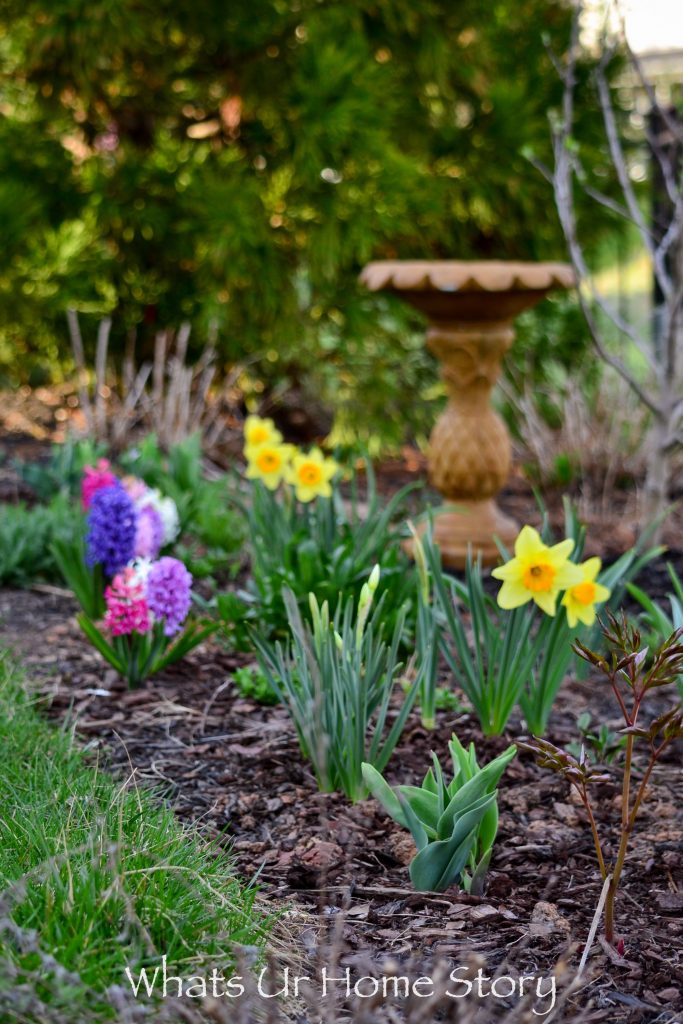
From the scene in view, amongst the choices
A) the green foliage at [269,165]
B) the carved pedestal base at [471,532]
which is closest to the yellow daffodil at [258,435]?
the carved pedestal base at [471,532]

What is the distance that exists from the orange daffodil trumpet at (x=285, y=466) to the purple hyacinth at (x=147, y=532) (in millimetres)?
293

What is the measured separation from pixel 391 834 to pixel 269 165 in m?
4.50

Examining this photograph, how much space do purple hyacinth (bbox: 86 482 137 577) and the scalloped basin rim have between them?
1.42 meters

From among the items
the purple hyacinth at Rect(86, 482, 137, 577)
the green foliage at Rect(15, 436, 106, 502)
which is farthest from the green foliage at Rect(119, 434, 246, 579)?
the purple hyacinth at Rect(86, 482, 137, 577)

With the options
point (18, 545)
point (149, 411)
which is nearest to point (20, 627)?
point (18, 545)

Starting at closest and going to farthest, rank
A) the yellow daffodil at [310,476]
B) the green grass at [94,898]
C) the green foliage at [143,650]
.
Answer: the green grass at [94,898] → the green foliage at [143,650] → the yellow daffodil at [310,476]

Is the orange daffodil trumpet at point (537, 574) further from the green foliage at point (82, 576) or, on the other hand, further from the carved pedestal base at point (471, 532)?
the carved pedestal base at point (471, 532)

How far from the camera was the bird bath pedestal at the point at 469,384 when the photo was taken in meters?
3.90

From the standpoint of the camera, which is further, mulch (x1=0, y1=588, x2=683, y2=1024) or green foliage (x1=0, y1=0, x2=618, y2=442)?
green foliage (x1=0, y1=0, x2=618, y2=442)

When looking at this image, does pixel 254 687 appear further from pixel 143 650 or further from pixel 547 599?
pixel 547 599

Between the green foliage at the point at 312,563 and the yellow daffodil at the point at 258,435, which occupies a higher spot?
the yellow daffodil at the point at 258,435

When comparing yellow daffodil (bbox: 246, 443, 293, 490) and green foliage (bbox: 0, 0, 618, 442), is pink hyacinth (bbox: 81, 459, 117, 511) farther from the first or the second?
green foliage (bbox: 0, 0, 618, 442)

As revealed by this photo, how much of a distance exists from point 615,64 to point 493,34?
29.1 inches

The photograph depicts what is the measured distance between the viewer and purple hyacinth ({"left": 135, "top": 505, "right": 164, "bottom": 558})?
305 centimetres
